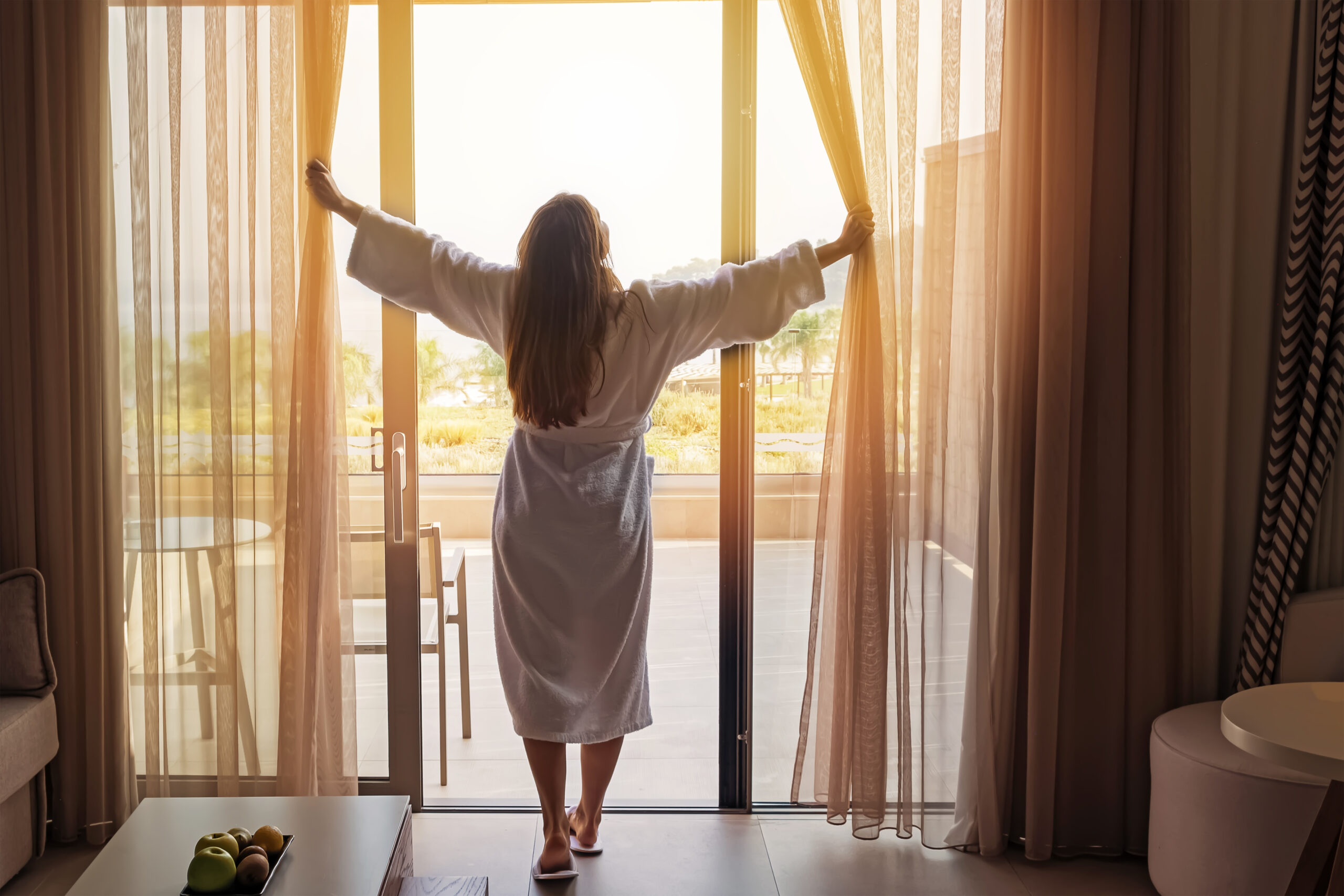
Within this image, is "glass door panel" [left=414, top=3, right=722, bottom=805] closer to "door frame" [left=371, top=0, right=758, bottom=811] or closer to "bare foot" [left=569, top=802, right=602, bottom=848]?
"door frame" [left=371, top=0, right=758, bottom=811]

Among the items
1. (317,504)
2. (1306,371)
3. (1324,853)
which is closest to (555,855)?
(317,504)

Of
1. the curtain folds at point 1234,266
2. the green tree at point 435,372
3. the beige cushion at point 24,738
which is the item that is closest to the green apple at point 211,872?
the beige cushion at point 24,738

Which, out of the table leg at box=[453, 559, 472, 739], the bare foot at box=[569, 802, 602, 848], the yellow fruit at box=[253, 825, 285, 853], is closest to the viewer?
the yellow fruit at box=[253, 825, 285, 853]

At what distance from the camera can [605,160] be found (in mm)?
2227

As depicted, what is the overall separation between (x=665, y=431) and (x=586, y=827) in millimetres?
958

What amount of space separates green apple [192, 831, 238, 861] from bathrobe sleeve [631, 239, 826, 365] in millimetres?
1190

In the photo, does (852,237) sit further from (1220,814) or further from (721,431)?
(1220,814)

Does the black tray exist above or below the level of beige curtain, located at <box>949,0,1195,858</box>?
below

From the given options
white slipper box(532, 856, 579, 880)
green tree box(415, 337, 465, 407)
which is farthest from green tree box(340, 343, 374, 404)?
A: white slipper box(532, 856, 579, 880)

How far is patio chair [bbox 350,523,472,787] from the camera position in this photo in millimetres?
2277

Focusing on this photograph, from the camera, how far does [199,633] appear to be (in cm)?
219

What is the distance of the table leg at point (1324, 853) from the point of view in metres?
1.65

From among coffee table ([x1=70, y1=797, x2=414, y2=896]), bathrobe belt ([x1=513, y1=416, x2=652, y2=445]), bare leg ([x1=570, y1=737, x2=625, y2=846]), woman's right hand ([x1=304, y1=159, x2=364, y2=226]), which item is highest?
woman's right hand ([x1=304, y1=159, x2=364, y2=226])

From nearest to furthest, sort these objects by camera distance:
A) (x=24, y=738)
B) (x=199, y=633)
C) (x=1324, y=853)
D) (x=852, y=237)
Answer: (x=1324, y=853) → (x=24, y=738) → (x=852, y=237) → (x=199, y=633)
